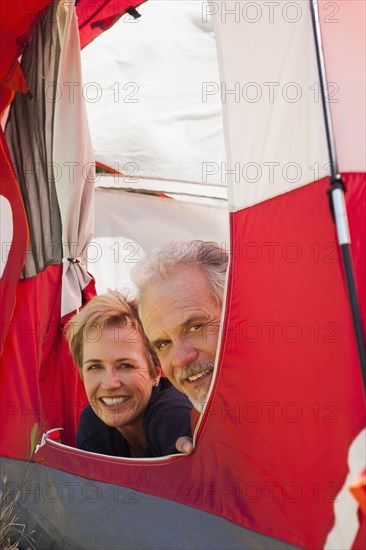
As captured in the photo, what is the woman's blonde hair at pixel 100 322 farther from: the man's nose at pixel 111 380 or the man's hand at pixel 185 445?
the man's hand at pixel 185 445

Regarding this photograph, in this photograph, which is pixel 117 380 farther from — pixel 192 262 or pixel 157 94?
pixel 157 94

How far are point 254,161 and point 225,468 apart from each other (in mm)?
754

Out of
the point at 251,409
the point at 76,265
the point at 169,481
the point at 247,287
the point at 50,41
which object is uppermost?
the point at 50,41

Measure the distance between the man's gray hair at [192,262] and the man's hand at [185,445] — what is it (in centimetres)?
51

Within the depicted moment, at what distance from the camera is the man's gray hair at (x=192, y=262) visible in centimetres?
233

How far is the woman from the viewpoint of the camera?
2.44m

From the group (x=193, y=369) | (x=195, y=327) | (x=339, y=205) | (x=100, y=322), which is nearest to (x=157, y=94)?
(x=100, y=322)

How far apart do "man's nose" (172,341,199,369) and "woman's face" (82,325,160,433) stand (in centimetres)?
31

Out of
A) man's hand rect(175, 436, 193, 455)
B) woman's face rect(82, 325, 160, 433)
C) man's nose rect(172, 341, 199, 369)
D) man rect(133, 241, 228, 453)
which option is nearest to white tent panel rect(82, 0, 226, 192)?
man rect(133, 241, 228, 453)

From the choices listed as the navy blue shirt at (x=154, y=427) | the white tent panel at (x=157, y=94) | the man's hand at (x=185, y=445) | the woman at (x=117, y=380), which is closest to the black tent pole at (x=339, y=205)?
the man's hand at (x=185, y=445)

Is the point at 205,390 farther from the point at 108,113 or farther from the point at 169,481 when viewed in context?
the point at 108,113

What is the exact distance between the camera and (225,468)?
1768 millimetres

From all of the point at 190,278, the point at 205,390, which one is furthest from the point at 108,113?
the point at 205,390

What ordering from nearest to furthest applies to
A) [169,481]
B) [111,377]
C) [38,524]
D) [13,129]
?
[169,481], [38,524], [111,377], [13,129]
